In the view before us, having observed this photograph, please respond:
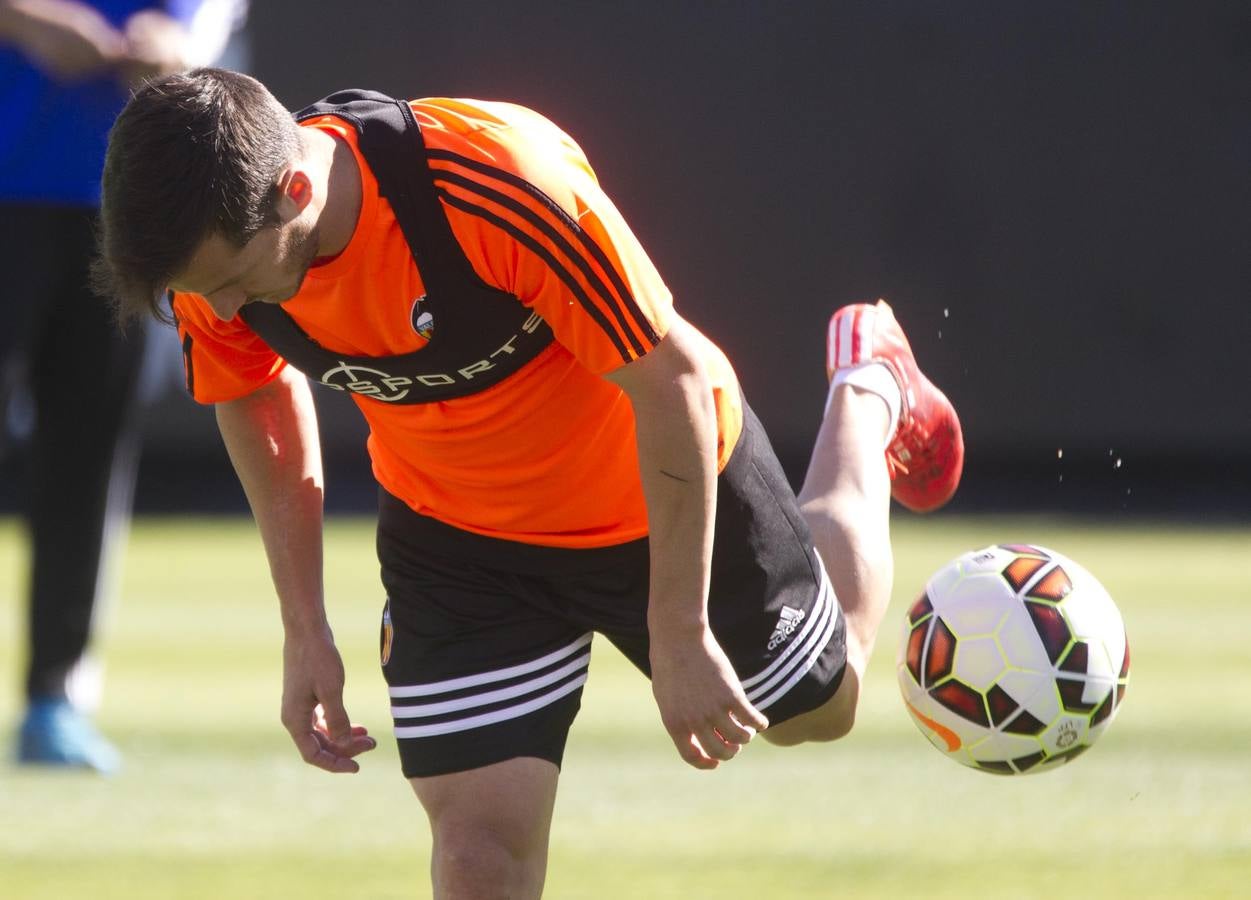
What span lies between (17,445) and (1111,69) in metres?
8.27

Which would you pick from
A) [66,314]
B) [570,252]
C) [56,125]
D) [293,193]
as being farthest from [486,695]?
[56,125]

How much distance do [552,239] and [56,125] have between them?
3097 millimetres

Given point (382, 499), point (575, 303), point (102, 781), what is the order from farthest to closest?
point (102, 781) < point (382, 499) < point (575, 303)

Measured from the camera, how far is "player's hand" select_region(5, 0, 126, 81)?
17.8ft

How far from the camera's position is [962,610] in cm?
433

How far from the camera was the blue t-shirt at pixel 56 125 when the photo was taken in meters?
5.55

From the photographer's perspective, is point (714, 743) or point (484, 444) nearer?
point (714, 743)

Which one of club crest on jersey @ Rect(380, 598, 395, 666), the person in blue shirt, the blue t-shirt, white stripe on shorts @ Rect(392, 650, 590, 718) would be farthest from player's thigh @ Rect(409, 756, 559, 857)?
the blue t-shirt

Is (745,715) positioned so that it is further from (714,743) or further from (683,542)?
(683,542)

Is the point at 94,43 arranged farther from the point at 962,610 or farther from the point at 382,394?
the point at 962,610

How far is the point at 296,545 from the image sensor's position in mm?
3738

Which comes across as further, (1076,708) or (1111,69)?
(1111,69)

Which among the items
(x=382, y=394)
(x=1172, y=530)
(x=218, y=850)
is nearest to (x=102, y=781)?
(x=218, y=850)

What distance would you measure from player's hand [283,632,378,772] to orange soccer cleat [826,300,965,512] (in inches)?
69.8
